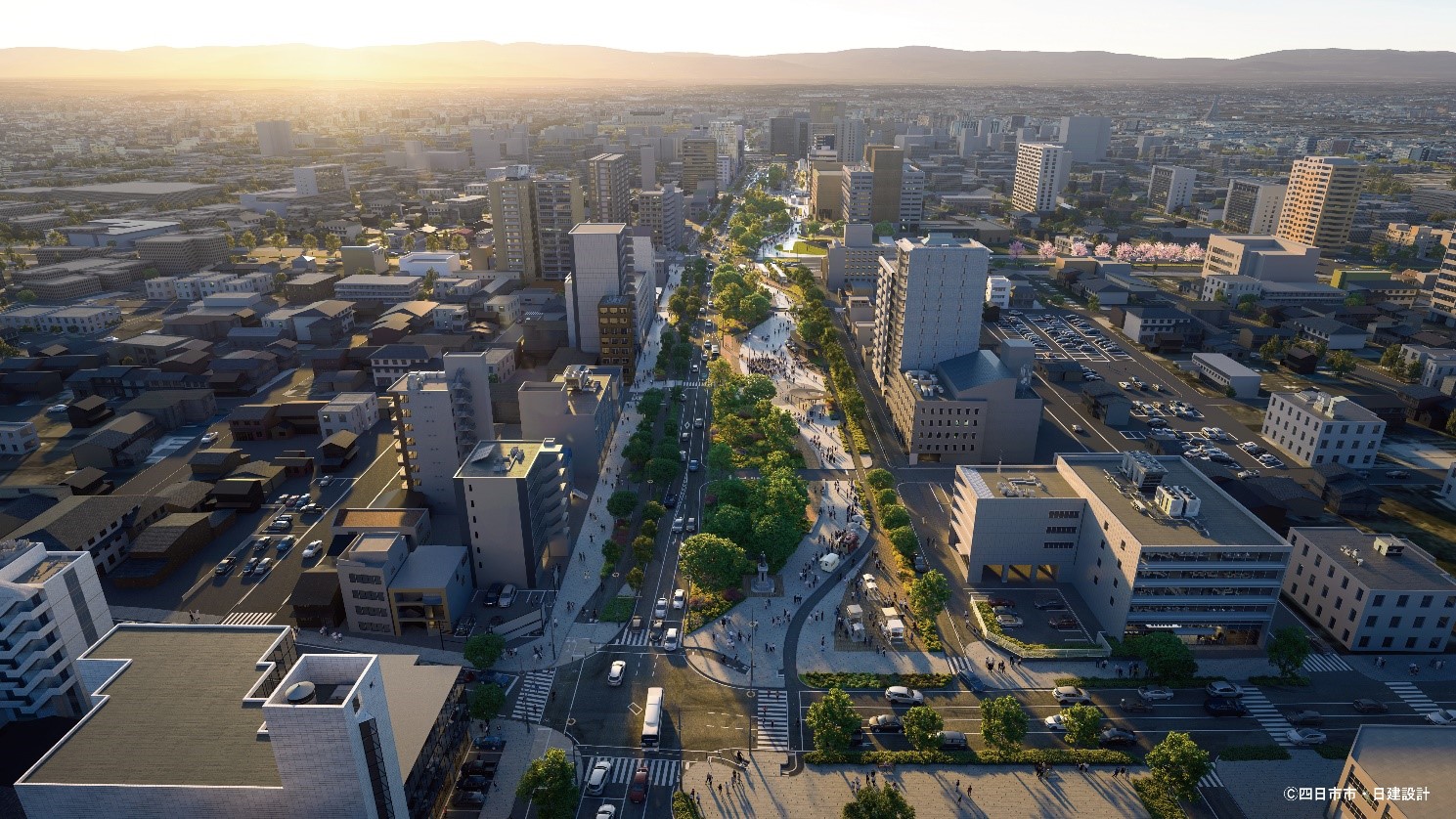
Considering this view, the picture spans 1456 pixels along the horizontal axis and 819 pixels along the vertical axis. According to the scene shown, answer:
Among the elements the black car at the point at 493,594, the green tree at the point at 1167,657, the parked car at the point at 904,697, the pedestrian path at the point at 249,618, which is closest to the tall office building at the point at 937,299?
the green tree at the point at 1167,657

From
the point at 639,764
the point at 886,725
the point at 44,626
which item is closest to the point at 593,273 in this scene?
the point at 44,626

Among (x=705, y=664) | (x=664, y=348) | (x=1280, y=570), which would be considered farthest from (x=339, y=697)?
(x=664, y=348)

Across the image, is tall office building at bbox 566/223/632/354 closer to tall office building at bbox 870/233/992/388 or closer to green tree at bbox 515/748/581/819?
tall office building at bbox 870/233/992/388

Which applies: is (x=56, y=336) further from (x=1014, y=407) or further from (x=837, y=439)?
(x=1014, y=407)

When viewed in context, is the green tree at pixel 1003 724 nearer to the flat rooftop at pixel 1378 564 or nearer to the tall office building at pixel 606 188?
the flat rooftop at pixel 1378 564

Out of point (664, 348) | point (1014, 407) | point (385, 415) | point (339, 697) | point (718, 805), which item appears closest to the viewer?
point (339, 697)
